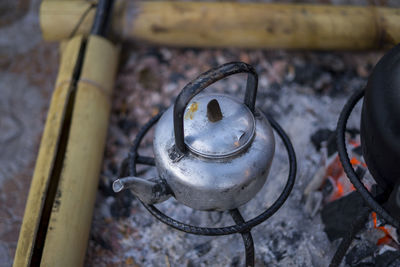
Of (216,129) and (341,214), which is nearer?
(216,129)

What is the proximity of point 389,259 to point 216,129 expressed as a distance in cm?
113

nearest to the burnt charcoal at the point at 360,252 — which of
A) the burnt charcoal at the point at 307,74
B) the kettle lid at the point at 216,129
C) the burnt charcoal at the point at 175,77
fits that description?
the kettle lid at the point at 216,129

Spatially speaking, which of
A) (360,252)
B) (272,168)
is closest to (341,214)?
(360,252)

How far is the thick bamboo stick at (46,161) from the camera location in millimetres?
1729

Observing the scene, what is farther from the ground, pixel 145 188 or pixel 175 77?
pixel 145 188

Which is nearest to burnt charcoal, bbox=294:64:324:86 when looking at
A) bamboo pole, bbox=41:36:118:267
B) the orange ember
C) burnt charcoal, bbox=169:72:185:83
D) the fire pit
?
the fire pit

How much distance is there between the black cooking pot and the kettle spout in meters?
0.80

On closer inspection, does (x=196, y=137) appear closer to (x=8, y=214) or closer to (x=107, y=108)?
(x=107, y=108)

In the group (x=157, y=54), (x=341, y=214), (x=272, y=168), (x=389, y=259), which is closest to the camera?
(x=389, y=259)

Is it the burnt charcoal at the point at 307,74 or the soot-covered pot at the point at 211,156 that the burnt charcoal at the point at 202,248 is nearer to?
the soot-covered pot at the point at 211,156

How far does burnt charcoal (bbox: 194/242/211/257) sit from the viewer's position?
80.2 inches

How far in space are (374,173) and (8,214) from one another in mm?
2048

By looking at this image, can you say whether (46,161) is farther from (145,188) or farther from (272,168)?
(272,168)

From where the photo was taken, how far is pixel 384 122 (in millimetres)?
1268
